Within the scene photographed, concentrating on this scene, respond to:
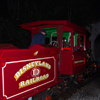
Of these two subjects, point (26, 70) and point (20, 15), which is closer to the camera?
point (26, 70)

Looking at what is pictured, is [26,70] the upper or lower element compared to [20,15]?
lower

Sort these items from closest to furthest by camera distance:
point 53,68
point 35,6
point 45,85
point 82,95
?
1. point 45,85
2. point 53,68
3. point 82,95
4. point 35,6

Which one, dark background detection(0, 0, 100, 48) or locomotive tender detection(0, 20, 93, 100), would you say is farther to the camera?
dark background detection(0, 0, 100, 48)

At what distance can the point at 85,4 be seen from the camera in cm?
1495

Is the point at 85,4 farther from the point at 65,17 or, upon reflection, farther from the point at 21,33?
the point at 21,33

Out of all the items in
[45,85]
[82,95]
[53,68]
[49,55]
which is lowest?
[82,95]

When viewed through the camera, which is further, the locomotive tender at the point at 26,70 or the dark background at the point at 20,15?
the dark background at the point at 20,15

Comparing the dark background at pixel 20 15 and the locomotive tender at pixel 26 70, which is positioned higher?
the dark background at pixel 20 15

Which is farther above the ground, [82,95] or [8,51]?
[8,51]

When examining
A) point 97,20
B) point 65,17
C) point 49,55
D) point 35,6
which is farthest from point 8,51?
point 97,20

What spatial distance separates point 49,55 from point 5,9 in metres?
8.41

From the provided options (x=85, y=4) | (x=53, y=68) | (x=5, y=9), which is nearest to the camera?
(x=53, y=68)

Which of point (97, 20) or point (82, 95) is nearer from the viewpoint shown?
point (82, 95)

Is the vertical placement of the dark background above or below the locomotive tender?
above
